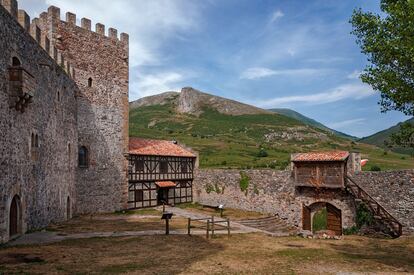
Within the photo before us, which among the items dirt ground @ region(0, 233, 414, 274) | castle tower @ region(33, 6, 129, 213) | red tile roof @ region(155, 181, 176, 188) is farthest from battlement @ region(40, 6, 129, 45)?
dirt ground @ region(0, 233, 414, 274)

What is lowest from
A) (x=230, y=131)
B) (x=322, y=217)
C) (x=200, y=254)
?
(x=322, y=217)

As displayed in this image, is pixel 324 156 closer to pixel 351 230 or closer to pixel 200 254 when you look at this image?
pixel 351 230

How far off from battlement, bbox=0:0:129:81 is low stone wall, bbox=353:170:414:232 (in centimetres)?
2179

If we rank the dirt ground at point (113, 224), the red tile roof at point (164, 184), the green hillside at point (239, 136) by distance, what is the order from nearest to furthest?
the dirt ground at point (113, 224) < the red tile roof at point (164, 184) < the green hillside at point (239, 136)

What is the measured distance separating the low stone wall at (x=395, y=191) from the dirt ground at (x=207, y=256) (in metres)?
1.78

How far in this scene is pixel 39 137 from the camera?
18.7m

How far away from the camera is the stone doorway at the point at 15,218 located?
52.0 feet

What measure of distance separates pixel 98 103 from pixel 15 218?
568 inches

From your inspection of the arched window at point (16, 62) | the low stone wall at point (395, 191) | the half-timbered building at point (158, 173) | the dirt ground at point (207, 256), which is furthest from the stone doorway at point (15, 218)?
the low stone wall at point (395, 191)

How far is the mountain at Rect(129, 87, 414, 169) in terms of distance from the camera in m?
63.3

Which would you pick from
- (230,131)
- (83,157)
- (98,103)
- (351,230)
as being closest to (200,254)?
(351,230)

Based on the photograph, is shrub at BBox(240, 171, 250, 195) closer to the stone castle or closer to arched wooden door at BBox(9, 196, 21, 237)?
the stone castle

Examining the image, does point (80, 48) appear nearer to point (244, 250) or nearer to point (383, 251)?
point (244, 250)

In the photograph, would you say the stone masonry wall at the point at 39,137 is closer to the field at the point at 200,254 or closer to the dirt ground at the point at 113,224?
the dirt ground at the point at 113,224
